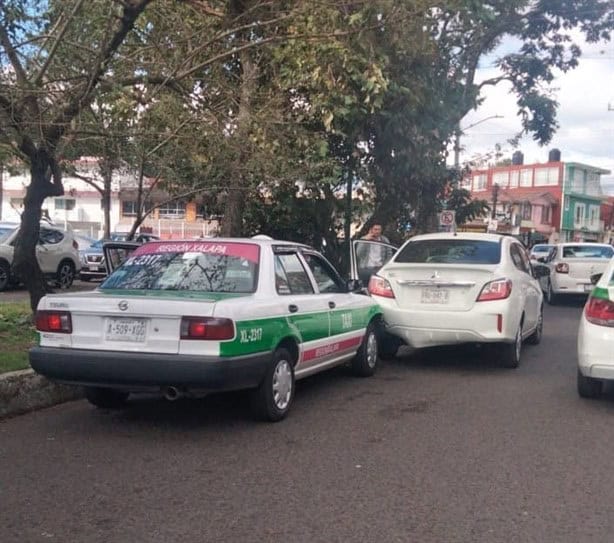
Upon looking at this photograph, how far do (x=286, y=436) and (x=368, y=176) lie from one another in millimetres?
11024

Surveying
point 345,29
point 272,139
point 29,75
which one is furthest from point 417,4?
point 29,75

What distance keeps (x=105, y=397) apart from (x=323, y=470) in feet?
8.24

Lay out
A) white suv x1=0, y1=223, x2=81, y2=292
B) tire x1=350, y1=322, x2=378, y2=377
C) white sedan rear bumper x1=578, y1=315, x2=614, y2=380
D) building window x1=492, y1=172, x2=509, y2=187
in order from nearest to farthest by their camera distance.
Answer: white sedan rear bumper x1=578, y1=315, x2=614, y2=380, tire x1=350, y1=322, x2=378, y2=377, white suv x1=0, y1=223, x2=81, y2=292, building window x1=492, y1=172, x2=509, y2=187

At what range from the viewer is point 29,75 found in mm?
8336

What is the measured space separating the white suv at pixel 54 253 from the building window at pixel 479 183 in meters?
58.5

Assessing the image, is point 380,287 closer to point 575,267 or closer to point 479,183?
point 575,267

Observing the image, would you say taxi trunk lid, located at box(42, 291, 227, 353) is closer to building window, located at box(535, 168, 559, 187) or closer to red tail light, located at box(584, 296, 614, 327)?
red tail light, located at box(584, 296, 614, 327)

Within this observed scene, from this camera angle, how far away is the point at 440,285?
28.9 ft

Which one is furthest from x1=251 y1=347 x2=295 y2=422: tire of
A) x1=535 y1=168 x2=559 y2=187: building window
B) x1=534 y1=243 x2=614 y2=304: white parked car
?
x1=535 y1=168 x2=559 y2=187: building window

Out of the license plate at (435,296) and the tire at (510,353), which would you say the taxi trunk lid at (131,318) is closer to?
the license plate at (435,296)

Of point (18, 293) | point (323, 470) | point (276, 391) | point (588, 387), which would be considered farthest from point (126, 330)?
point (18, 293)

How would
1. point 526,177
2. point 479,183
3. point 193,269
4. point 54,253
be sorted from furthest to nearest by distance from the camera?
1. point 479,183
2. point 526,177
3. point 54,253
4. point 193,269

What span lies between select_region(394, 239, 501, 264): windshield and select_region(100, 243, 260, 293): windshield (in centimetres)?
352

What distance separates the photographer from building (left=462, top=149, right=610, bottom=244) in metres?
64.9
